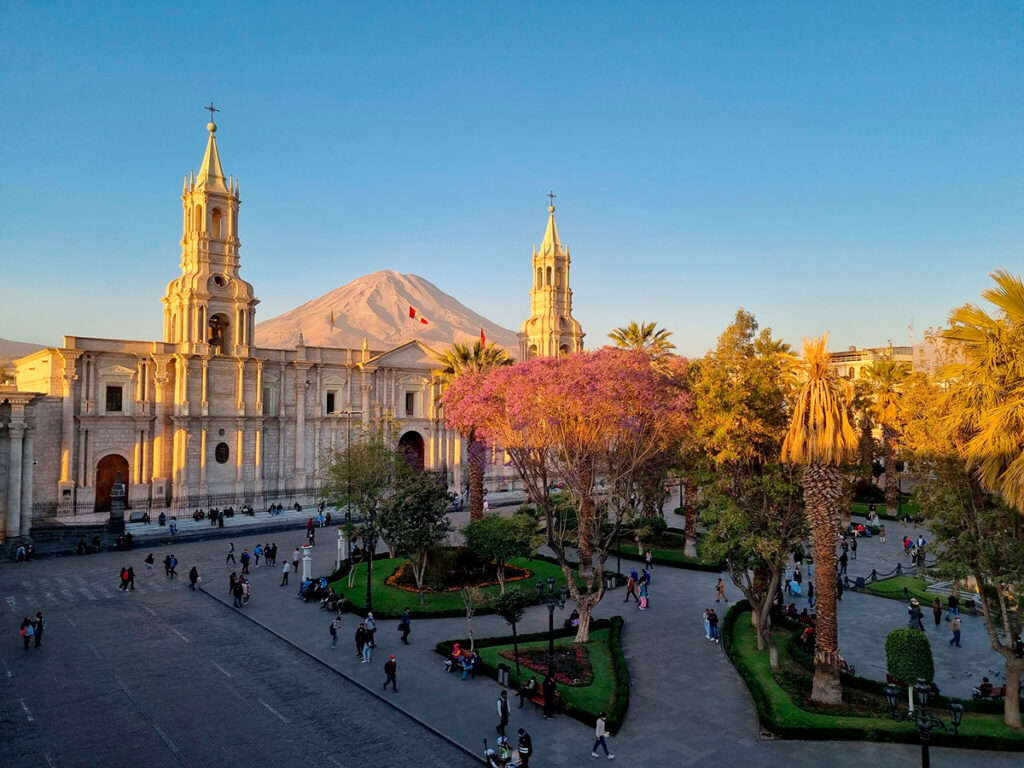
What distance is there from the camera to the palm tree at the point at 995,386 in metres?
13.3

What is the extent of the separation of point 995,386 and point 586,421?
11757mm

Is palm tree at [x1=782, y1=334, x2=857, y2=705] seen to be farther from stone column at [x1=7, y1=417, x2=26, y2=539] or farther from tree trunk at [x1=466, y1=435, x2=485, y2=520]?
stone column at [x1=7, y1=417, x2=26, y2=539]

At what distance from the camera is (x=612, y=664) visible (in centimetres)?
1983

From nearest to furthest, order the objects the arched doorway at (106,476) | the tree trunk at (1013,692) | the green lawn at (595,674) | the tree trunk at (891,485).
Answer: the tree trunk at (1013,692)
the green lawn at (595,674)
the arched doorway at (106,476)
the tree trunk at (891,485)

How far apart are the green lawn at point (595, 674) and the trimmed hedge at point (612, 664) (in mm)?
129

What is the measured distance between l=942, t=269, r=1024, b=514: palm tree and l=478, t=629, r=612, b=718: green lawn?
10.2m

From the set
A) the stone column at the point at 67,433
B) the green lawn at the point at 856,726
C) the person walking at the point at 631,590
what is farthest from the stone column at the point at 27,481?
the green lawn at the point at 856,726

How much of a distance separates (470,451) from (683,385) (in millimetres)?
13501

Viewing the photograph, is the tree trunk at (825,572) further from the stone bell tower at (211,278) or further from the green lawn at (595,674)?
the stone bell tower at (211,278)

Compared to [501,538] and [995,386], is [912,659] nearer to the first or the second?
[995,386]

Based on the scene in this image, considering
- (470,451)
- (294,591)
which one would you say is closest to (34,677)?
(294,591)

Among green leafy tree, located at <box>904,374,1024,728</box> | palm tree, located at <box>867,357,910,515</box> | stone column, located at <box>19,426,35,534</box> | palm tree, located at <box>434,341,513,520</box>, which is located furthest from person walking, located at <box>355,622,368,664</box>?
palm tree, located at <box>867,357,910,515</box>

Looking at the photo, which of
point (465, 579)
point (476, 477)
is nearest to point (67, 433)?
point (476, 477)

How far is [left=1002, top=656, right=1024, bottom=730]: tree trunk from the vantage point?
15.9 metres
